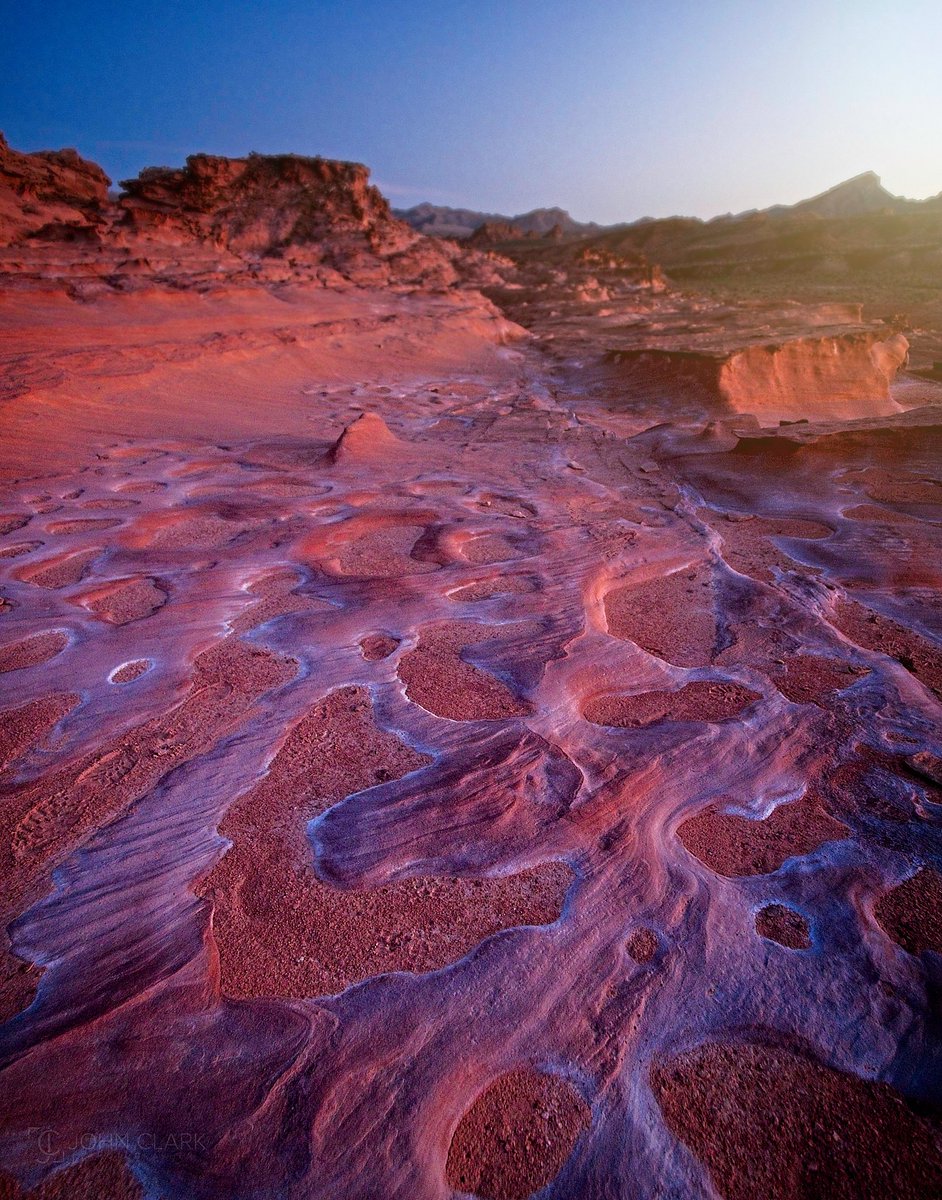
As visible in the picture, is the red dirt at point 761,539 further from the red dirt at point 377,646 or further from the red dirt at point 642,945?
the red dirt at point 642,945

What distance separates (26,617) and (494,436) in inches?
275

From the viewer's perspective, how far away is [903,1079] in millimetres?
1740

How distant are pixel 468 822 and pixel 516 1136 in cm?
105

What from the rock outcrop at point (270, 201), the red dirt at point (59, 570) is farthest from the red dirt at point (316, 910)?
the rock outcrop at point (270, 201)

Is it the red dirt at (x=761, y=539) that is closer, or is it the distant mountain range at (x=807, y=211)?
the red dirt at (x=761, y=539)

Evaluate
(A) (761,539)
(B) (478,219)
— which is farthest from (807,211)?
(A) (761,539)

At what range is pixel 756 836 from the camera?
2.58 m

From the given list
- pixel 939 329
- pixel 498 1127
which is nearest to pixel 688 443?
pixel 498 1127

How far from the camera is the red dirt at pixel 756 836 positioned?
2.46m

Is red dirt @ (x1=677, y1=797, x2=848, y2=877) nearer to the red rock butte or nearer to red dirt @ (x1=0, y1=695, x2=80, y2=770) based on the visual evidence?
the red rock butte

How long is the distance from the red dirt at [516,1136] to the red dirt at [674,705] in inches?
68.2

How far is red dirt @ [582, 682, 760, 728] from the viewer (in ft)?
10.8

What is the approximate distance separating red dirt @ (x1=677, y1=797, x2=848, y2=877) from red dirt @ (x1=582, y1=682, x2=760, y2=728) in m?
0.65

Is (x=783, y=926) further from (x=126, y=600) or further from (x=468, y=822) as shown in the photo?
(x=126, y=600)
